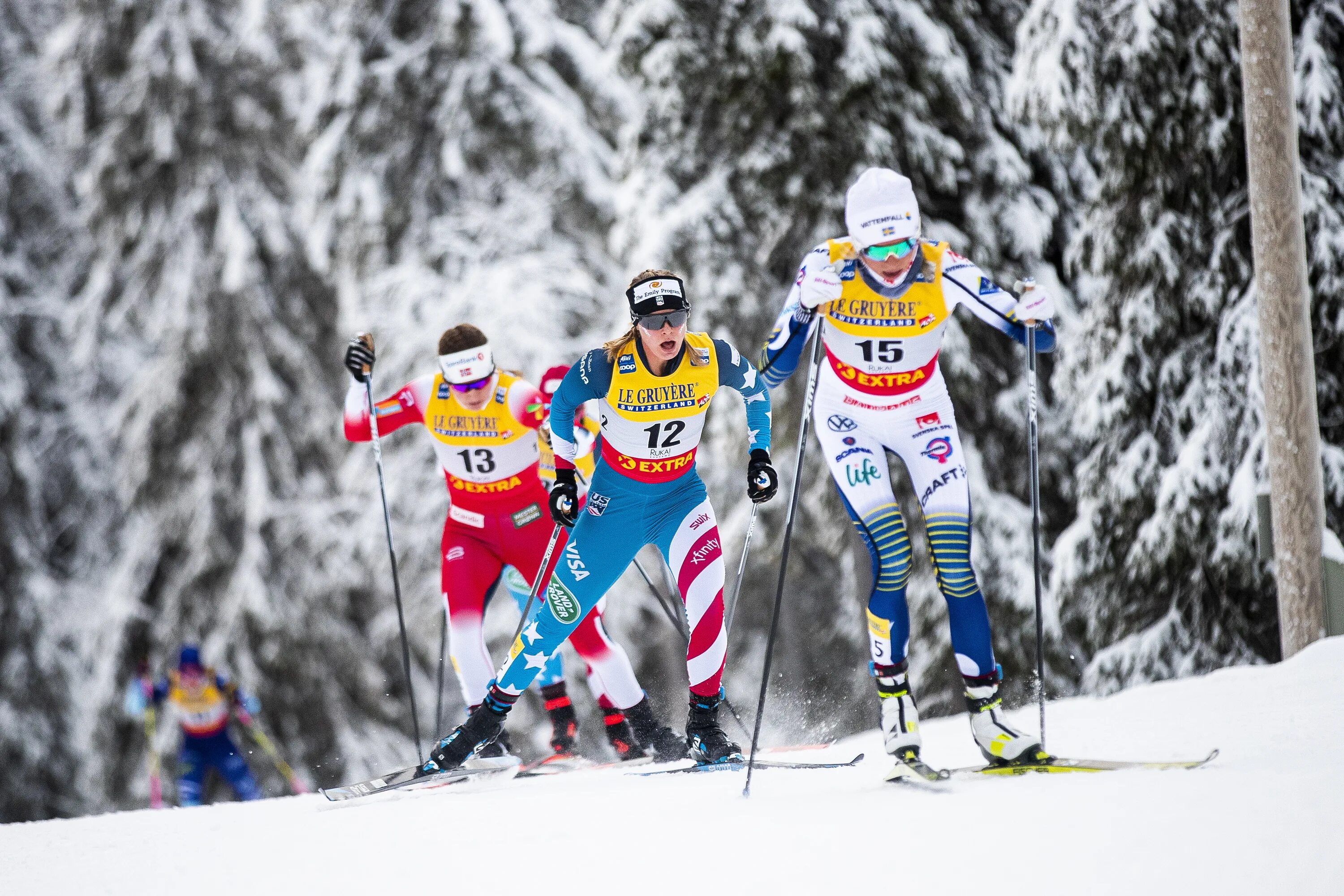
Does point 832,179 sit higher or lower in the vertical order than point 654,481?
higher

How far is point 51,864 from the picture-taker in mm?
5141

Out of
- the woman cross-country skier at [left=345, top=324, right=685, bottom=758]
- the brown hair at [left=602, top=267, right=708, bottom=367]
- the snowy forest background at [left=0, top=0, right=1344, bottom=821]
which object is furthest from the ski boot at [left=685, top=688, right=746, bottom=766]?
the snowy forest background at [left=0, top=0, right=1344, bottom=821]

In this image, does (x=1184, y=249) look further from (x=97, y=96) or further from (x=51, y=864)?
(x=97, y=96)

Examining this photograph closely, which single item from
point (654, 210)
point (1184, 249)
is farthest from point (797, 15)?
point (1184, 249)

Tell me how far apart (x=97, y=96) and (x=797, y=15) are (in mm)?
12892

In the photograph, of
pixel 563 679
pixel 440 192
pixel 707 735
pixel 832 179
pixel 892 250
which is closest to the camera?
pixel 892 250

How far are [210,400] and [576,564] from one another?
14846mm

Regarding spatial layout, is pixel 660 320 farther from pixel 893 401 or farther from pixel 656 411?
pixel 893 401

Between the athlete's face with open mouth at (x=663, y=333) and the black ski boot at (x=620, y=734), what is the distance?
102 inches

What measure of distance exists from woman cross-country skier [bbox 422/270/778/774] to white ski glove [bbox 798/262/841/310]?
0.55 meters

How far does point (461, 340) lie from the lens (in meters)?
6.99

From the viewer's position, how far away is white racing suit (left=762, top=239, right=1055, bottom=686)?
16.6ft

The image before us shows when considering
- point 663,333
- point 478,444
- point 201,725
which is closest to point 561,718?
point 478,444

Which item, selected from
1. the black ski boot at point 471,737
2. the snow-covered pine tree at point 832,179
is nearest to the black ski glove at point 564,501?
the black ski boot at point 471,737
